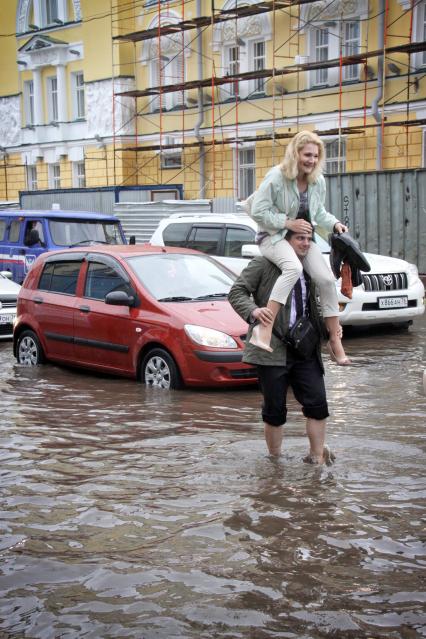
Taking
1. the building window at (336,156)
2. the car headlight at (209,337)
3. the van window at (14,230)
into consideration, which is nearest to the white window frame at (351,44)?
the building window at (336,156)

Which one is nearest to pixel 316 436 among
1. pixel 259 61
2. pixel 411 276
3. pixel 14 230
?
pixel 411 276

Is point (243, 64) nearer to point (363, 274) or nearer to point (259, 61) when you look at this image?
point (259, 61)

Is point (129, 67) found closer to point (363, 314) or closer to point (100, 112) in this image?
point (100, 112)

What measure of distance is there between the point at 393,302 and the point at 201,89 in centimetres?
2012

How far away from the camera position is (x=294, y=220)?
5941 mm

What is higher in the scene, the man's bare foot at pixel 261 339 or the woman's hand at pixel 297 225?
the woman's hand at pixel 297 225

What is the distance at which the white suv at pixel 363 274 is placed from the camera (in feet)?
44.2

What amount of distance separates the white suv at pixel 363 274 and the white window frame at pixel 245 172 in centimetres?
1553

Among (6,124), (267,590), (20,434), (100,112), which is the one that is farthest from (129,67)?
(267,590)

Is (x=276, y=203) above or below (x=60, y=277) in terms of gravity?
above

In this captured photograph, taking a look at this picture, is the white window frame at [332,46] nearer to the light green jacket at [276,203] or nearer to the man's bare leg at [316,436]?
the light green jacket at [276,203]

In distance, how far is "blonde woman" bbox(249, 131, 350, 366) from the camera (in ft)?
19.1

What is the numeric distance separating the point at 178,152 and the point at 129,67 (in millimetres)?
3990

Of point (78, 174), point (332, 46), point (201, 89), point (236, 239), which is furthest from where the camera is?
point (78, 174)
